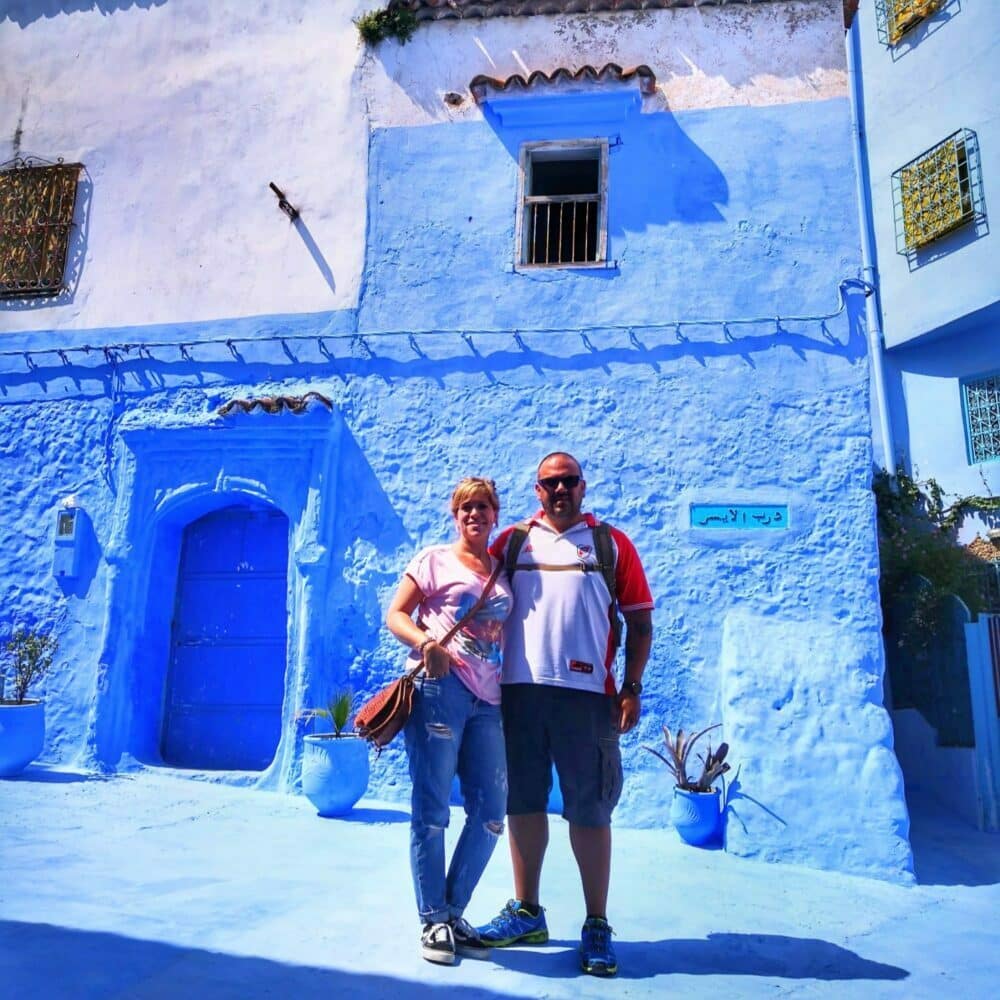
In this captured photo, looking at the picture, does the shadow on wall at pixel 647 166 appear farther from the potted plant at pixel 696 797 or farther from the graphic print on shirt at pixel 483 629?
the graphic print on shirt at pixel 483 629

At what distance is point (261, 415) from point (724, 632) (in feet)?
12.5

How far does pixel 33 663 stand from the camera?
21.1 feet

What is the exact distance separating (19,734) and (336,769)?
94.3 inches

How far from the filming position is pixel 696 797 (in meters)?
5.16

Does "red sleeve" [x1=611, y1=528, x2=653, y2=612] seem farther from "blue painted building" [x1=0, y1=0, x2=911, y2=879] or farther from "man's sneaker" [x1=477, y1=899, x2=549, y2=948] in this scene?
"blue painted building" [x1=0, y1=0, x2=911, y2=879]

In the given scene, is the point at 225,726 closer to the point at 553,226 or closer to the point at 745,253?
the point at 553,226

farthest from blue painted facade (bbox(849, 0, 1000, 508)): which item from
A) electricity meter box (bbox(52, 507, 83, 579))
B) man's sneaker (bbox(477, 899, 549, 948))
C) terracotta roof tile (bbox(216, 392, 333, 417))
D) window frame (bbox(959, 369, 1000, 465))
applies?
electricity meter box (bbox(52, 507, 83, 579))

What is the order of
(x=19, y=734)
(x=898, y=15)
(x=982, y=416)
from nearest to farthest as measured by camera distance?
Result: 1. (x=19, y=734)
2. (x=982, y=416)
3. (x=898, y=15)

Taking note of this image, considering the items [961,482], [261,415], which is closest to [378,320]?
[261,415]

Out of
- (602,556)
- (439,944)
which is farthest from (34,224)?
(439,944)

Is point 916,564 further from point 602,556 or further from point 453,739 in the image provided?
point 453,739

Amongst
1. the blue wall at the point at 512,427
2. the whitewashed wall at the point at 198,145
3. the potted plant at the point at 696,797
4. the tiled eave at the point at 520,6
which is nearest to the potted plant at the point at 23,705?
the blue wall at the point at 512,427

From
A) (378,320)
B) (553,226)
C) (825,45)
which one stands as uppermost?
(825,45)

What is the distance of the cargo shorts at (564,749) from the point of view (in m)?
3.03
